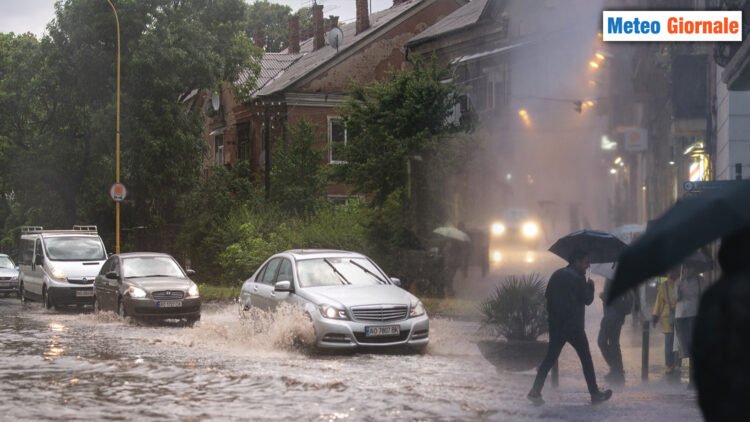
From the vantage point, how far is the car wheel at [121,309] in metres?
18.8

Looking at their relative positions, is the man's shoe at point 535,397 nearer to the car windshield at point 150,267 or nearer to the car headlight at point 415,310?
the car headlight at point 415,310

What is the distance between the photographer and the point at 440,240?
2238 cm

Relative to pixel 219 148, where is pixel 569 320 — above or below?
below

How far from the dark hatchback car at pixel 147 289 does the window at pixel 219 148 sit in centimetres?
3144

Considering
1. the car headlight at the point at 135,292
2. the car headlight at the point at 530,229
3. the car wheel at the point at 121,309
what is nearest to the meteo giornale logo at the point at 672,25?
the car headlight at the point at 530,229

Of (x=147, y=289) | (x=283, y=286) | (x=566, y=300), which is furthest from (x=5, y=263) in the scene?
(x=566, y=300)

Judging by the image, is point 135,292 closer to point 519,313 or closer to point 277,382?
point 277,382

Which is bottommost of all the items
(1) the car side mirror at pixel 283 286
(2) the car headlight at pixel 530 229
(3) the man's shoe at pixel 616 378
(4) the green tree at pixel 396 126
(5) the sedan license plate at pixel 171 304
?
(3) the man's shoe at pixel 616 378

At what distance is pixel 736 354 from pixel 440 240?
20486 mm

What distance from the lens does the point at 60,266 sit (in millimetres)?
23641

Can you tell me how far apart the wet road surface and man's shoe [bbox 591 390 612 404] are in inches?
2.8

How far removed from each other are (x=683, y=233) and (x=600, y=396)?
7540 mm

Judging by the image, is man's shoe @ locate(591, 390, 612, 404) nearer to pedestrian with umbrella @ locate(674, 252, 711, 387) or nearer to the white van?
pedestrian with umbrella @ locate(674, 252, 711, 387)

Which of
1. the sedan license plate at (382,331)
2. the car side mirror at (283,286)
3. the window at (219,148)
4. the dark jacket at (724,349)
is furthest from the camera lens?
the window at (219,148)
